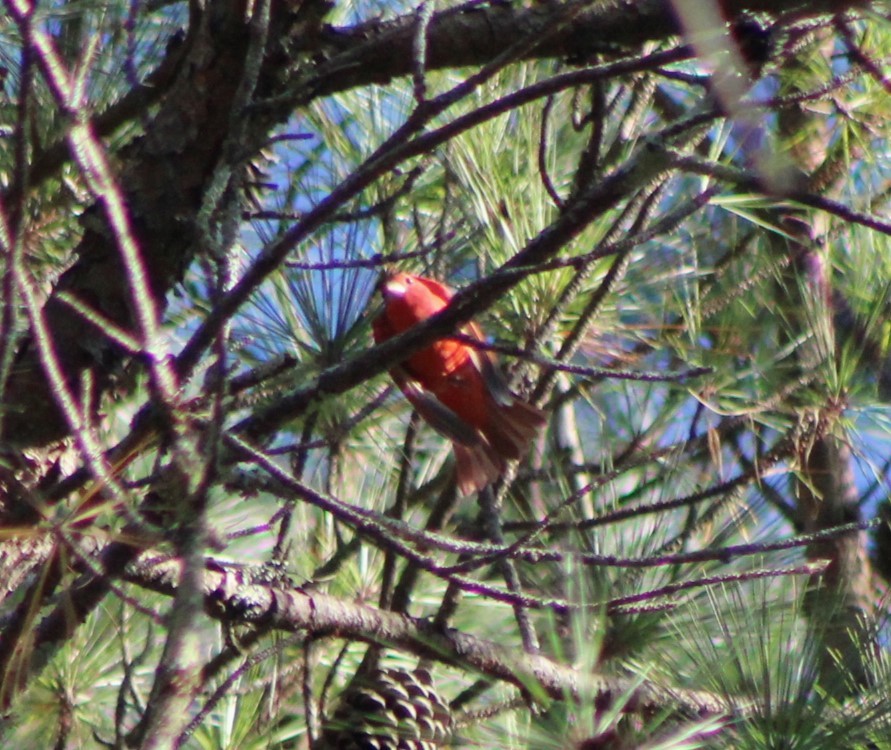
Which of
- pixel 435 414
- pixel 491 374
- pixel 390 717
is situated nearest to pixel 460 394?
pixel 491 374

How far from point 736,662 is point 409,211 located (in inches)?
60.1

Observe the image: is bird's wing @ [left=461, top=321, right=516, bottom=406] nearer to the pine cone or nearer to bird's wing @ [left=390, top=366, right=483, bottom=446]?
bird's wing @ [left=390, top=366, right=483, bottom=446]

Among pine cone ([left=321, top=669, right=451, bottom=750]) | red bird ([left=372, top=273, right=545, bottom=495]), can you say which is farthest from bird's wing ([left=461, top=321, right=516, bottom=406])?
pine cone ([left=321, top=669, right=451, bottom=750])

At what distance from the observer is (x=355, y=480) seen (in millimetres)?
2945

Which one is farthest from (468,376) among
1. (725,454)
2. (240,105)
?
(240,105)

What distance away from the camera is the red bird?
97.9 inches

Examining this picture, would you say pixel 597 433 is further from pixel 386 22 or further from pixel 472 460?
pixel 386 22

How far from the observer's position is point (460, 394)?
290cm

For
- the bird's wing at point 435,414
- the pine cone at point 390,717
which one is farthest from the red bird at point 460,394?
the pine cone at point 390,717

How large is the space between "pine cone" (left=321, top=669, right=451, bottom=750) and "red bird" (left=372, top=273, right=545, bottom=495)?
15.6 inches

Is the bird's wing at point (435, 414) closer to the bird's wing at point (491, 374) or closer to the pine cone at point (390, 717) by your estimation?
the bird's wing at point (491, 374)

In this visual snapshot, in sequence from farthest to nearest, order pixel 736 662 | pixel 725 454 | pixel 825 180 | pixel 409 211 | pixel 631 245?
pixel 409 211
pixel 725 454
pixel 825 180
pixel 736 662
pixel 631 245

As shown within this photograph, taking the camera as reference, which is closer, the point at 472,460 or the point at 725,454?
the point at 472,460

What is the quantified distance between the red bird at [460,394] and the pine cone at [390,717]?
1.30 feet
